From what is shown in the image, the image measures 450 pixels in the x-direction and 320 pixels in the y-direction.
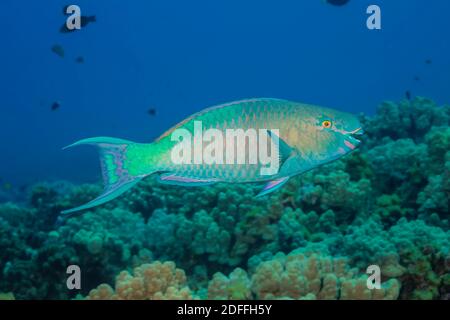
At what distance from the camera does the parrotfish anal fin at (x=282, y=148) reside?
247 centimetres

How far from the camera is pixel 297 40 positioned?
128 meters

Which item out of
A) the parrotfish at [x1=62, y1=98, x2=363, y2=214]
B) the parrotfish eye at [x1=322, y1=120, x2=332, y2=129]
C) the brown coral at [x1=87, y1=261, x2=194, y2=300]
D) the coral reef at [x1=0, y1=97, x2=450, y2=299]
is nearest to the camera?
the parrotfish at [x1=62, y1=98, x2=363, y2=214]

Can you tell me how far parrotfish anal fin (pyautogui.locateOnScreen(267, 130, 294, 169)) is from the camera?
8.11 feet

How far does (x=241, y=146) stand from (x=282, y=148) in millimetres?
257

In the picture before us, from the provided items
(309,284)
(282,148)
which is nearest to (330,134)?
(282,148)

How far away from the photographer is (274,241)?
4105 mm

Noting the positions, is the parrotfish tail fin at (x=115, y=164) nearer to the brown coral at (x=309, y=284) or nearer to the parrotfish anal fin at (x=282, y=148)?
the parrotfish anal fin at (x=282, y=148)

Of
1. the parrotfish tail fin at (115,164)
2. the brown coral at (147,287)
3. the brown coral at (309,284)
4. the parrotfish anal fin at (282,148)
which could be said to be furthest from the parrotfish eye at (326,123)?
the brown coral at (147,287)

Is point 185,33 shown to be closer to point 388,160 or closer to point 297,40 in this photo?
point 297,40

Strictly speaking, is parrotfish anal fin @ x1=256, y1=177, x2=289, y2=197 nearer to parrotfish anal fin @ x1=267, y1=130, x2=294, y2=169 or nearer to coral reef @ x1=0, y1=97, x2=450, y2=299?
parrotfish anal fin @ x1=267, y1=130, x2=294, y2=169

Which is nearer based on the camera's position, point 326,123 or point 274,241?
point 326,123

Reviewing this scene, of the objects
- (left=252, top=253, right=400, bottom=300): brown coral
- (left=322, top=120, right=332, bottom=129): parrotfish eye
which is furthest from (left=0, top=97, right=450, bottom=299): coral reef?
(left=322, top=120, right=332, bottom=129): parrotfish eye

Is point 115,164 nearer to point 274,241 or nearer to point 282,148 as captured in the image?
point 282,148

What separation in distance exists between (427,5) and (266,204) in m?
129
